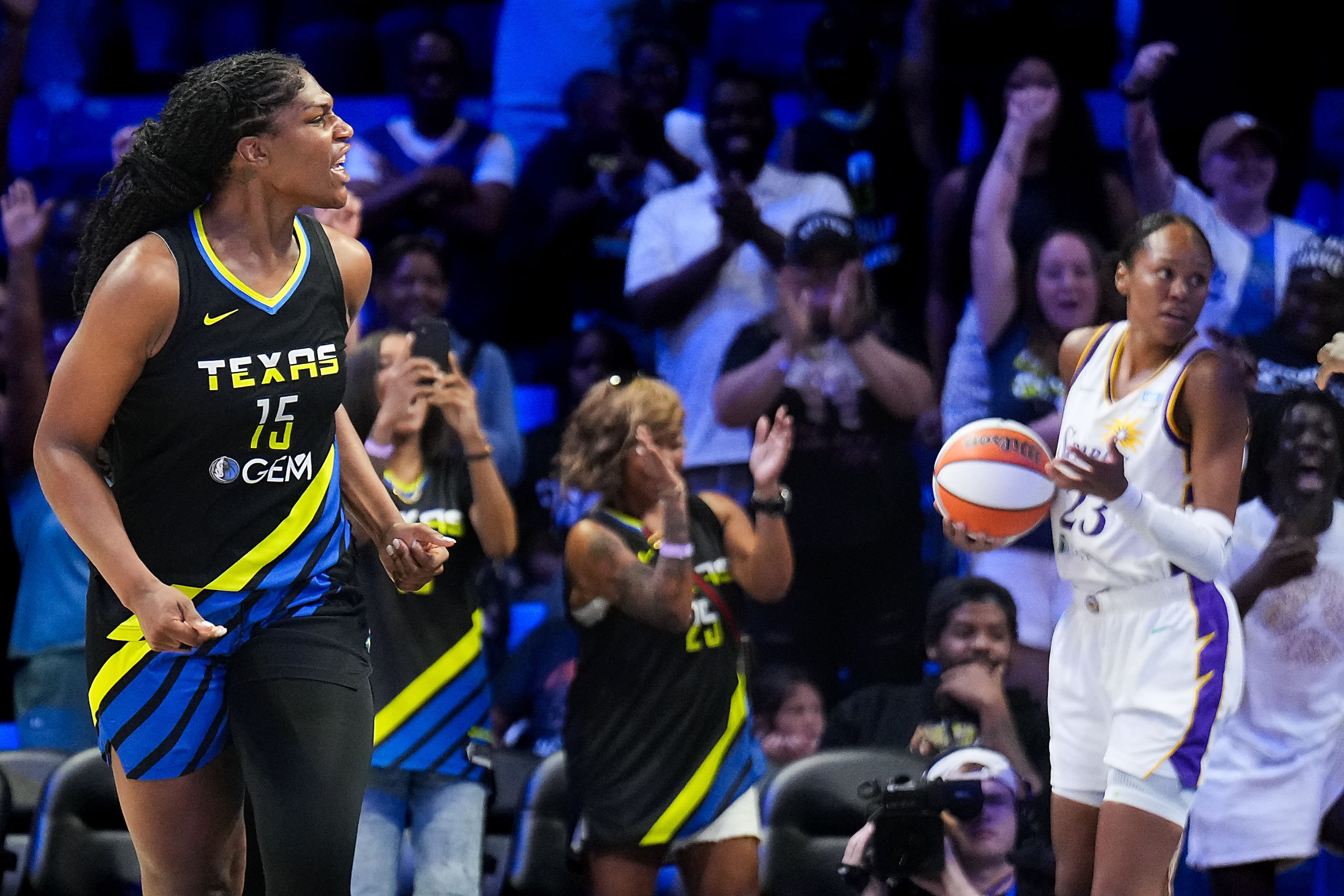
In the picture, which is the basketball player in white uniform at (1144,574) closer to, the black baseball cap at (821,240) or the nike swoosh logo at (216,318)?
the black baseball cap at (821,240)

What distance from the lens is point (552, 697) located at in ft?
17.8

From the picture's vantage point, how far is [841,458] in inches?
207

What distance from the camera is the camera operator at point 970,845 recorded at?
4238 mm

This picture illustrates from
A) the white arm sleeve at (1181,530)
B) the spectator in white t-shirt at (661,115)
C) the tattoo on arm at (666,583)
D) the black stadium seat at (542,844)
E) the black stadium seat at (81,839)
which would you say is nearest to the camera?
the white arm sleeve at (1181,530)

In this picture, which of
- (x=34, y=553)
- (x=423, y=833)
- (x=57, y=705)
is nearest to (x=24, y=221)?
(x=34, y=553)

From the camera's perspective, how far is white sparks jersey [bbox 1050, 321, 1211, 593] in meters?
3.64

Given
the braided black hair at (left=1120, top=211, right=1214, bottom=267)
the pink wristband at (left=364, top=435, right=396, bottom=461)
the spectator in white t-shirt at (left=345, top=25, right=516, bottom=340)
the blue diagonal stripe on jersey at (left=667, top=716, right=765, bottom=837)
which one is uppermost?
the spectator in white t-shirt at (left=345, top=25, right=516, bottom=340)

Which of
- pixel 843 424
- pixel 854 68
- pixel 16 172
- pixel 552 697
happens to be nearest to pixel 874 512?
pixel 843 424

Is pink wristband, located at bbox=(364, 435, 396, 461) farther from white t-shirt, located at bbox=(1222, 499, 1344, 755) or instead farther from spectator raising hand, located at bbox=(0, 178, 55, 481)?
white t-shirt, located at bbox=(1222, 499, 1344, 755)

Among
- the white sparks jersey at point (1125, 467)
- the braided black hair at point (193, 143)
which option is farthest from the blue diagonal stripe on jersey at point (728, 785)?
the braided black hair at point (193, 143)

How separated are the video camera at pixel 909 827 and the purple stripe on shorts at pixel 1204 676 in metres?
0.95

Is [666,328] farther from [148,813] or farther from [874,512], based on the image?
[148,813]

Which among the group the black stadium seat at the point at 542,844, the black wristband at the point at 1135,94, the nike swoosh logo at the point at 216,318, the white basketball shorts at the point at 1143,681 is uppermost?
the black wristband at the point at 1135,94

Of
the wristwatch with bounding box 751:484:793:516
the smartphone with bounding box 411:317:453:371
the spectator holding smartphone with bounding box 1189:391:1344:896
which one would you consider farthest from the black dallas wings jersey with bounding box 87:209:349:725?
the spectator holding smartphone with bounding box 1189:391:1344:896
